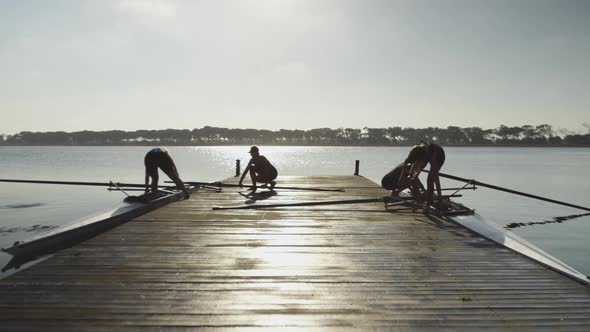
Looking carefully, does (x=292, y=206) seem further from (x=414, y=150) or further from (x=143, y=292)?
(x=143, y=292)

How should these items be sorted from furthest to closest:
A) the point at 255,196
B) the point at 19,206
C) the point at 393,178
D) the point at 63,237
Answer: the point at 19,206
the point at 255,196
the point at 393,178
the point at 63,237

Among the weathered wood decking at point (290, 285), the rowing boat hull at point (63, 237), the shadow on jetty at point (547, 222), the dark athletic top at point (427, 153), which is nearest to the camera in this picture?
the weathered wood decking at point (290, 285)

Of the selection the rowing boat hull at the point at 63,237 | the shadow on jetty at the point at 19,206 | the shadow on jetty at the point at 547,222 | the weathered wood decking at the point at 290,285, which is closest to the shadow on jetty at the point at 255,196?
the rowing boat hull at the point at 63,237

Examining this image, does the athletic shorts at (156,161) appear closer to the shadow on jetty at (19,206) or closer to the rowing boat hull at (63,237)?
the rowing boat hull at (63,237)

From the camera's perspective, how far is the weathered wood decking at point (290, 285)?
10.4 feet

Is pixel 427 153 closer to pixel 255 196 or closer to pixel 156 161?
pixel 255 196

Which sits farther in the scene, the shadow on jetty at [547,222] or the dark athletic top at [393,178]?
the shadow on jetty at [547,222]

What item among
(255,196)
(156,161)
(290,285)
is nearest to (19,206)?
(156,161)

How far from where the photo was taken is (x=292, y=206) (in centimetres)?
916

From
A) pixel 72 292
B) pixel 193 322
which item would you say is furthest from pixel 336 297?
pixel 72 292

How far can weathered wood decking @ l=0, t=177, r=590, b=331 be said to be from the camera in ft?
10.4

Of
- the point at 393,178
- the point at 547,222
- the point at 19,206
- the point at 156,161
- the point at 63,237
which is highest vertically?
the point at 156,161

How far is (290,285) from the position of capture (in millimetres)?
3930

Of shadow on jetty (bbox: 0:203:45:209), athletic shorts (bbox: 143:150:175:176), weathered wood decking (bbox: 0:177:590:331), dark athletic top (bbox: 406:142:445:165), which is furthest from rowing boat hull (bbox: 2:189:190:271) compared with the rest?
shadow on jetty (bbox: 0:203:45:209)
